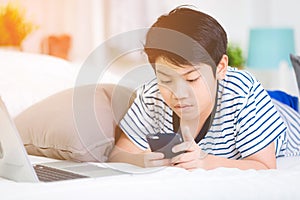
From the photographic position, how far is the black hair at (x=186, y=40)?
5.19 ft

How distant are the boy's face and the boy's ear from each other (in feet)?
0.11

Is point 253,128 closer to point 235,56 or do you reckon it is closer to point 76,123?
point 76,123

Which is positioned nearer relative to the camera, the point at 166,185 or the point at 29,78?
the point at 166,185

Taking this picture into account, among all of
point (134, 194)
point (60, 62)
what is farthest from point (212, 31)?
point (60, 62)

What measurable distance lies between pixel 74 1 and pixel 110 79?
3.71 ft

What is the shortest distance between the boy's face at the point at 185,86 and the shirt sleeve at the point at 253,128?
110mm

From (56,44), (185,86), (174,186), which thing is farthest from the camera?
(56,44)

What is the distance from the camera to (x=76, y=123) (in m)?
1.73

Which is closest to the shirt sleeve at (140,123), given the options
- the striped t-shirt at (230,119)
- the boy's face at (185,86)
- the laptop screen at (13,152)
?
the striped t-shirt at (230,119)

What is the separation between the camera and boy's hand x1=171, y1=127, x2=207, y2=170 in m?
1.52

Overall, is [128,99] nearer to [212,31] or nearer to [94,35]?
[212,31]

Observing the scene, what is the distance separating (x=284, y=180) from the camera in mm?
1459

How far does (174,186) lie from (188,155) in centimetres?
21

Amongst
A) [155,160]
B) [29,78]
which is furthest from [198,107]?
[29,78]
